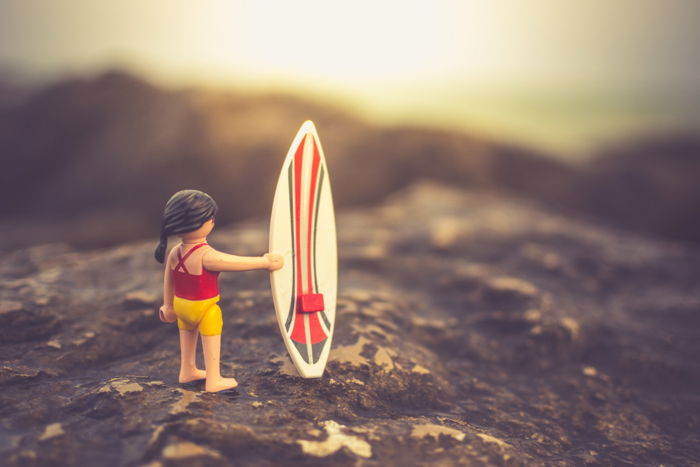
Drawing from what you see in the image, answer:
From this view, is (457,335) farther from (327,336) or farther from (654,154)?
(654,154)

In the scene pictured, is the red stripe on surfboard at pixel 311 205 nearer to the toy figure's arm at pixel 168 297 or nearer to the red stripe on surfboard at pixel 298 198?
the red stripe on surfboard at pixel 298 198

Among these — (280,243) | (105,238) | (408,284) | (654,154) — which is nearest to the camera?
(280,243)

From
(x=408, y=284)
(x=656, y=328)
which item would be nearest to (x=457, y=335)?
(x=408, y=284)

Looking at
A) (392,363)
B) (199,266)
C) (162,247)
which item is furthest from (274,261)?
(392,363)

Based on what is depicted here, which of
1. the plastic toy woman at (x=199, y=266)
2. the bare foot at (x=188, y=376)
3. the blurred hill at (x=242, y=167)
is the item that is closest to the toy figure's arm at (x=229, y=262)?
the plastic toy woman at (x=199, y=266)

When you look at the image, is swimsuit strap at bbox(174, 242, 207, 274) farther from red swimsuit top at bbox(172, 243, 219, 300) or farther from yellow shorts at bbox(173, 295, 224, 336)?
yellow shorts at bbox(173, 295, 224, 336)

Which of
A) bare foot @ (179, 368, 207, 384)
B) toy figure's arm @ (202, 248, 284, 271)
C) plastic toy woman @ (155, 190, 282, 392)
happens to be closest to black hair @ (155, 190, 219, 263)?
plastic toy woman @ (155, 190, 282, 392)
